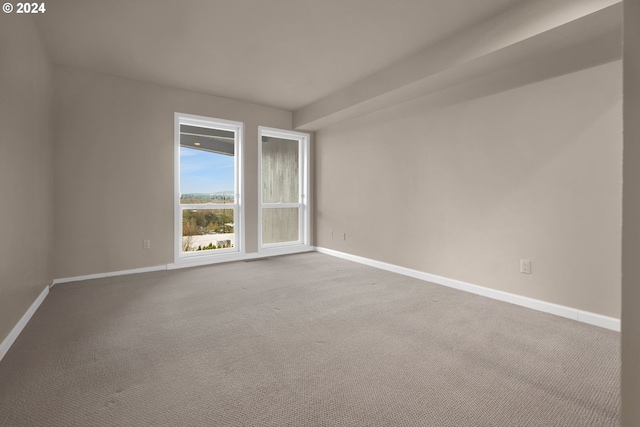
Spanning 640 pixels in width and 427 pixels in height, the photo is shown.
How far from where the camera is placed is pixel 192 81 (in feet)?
13.6

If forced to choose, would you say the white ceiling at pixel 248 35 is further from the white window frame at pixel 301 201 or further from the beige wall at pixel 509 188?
the white window frame at pixel 301 201

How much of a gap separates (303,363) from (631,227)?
170 cm

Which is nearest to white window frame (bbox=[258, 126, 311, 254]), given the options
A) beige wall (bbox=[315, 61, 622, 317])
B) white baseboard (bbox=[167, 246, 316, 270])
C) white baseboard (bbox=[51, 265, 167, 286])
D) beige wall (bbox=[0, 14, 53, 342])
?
white baseboard (bbox=[167, 246, 316, 270])

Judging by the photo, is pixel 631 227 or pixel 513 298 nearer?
pixel 631 227

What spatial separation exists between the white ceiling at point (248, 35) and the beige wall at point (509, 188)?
0.88 metres

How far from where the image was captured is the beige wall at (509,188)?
8.20 feet

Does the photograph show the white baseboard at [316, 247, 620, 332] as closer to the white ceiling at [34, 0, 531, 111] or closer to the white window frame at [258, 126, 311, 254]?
the white window frame at [258, 126, 311, 254]

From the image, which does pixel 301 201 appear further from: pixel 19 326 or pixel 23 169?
pixel 19 326

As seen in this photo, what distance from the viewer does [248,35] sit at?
118 inches

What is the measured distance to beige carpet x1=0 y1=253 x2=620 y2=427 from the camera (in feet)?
4.81

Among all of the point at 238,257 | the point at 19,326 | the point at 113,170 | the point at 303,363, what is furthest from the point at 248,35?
the point at 238,257

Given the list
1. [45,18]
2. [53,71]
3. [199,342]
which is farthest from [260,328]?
[53,71]

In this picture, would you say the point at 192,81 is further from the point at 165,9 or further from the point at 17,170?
the point at 17,170

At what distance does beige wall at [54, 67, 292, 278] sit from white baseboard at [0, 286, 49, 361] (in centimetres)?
81
